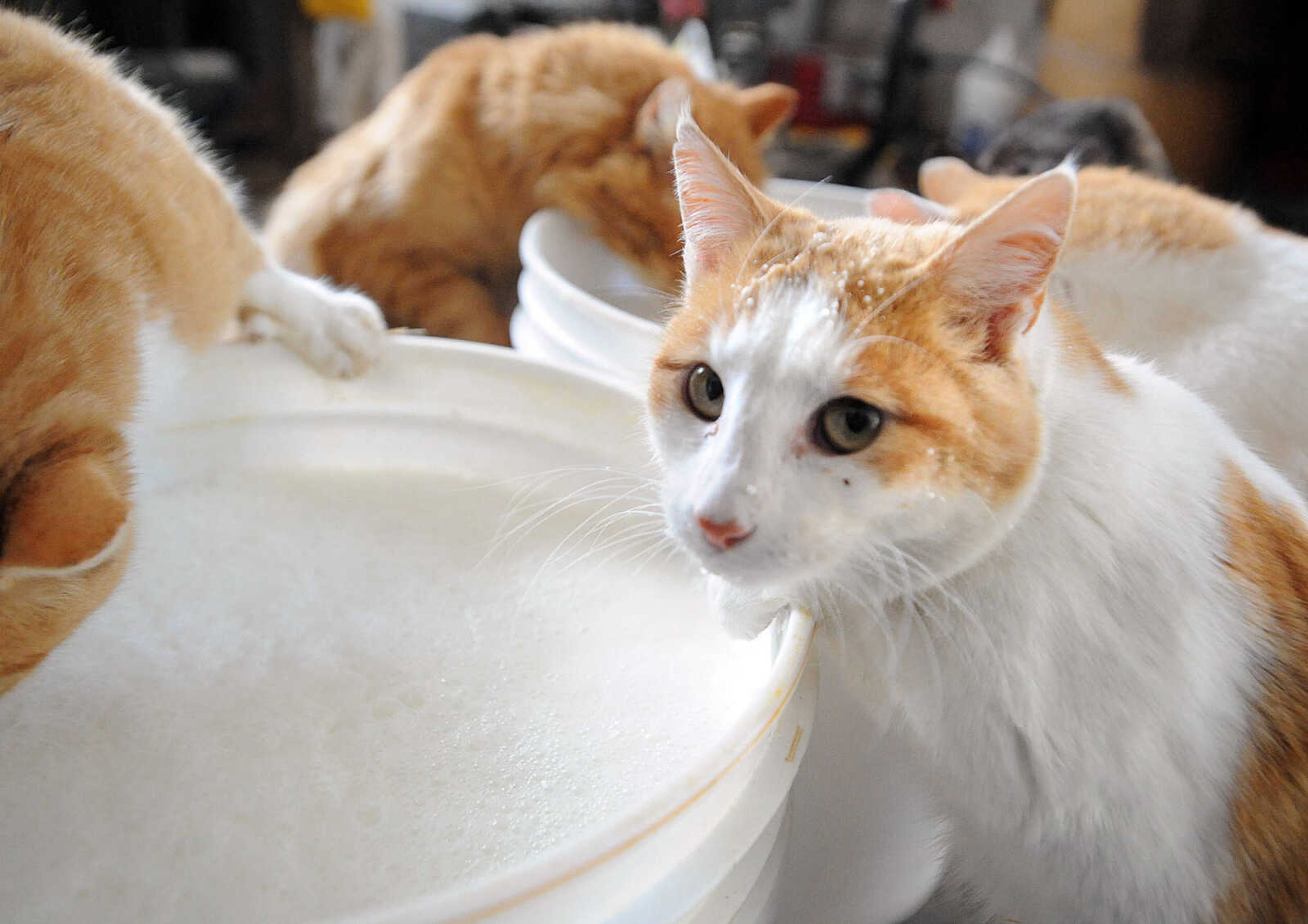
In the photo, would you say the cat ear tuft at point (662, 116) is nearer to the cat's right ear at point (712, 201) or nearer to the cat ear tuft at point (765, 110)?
the cat ear tuft at point (765, 110)

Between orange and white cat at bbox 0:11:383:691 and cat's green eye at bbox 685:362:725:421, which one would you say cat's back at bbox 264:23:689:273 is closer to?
orange and white cat at bbox 0:11:383:691

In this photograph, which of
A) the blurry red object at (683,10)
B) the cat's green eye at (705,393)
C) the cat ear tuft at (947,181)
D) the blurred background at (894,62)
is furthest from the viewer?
the blurry red object at (683,10)

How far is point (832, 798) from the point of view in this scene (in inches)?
34.3

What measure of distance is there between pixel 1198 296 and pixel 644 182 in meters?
0.73

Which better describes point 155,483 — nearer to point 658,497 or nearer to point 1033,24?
point 658,497

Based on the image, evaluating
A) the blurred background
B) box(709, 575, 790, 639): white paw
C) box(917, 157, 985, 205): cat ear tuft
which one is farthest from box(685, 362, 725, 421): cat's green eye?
the blurred background

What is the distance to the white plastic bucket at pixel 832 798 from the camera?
0.81 metres

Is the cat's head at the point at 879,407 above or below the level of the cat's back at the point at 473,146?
above

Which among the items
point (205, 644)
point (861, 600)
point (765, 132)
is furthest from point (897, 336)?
point (765, 132)

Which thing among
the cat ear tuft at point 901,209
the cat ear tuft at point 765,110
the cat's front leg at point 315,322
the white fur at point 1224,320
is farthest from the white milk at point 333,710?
the cat ear tuft at point 765,110

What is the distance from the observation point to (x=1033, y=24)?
255 cm

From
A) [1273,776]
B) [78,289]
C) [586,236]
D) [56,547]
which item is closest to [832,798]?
[1273,776]

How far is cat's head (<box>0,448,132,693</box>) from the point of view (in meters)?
0.57

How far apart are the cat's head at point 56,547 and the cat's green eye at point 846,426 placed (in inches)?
17.0
